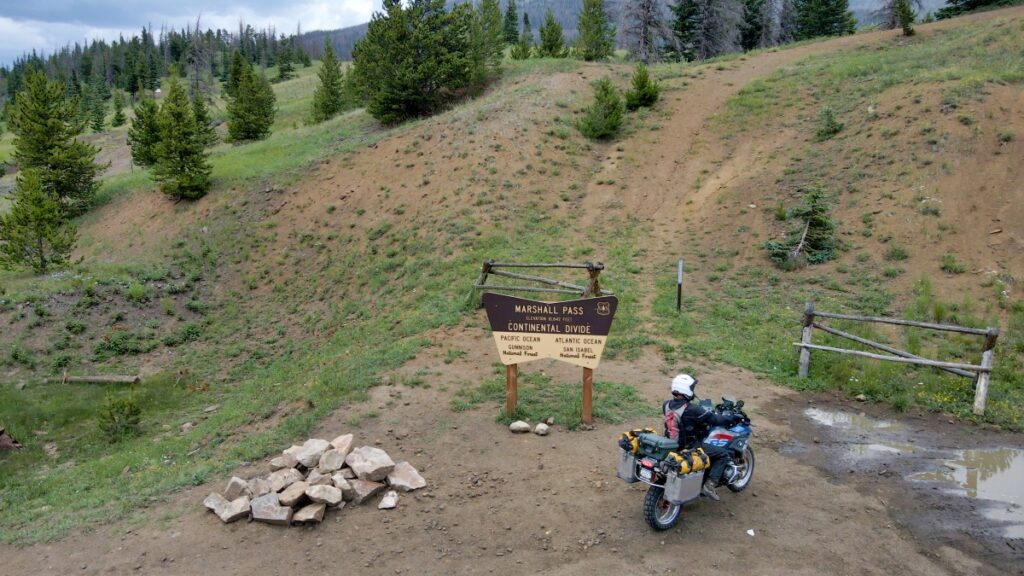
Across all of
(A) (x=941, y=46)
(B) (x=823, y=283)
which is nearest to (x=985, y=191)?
(B) (x=823, y=283)

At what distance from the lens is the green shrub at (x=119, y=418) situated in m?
13.4

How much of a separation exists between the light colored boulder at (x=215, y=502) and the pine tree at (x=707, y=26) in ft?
149

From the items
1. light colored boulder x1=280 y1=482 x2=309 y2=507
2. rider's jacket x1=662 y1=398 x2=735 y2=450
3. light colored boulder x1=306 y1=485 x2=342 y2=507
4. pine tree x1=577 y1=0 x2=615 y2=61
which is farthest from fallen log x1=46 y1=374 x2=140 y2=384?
pine tree x1=577 y1=0 x2=615 y2=61

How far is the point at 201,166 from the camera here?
99.9 ft

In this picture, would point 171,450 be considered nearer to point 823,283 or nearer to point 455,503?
point 455,503

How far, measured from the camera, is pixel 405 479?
829 cm

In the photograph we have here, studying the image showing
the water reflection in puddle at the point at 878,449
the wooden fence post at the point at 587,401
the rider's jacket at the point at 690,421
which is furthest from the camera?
the wooden fence post at the point at 587,401

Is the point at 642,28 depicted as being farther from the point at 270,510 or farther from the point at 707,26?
the point at 270,510

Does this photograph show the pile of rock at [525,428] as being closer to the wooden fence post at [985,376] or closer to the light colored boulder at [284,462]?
the light colored boulder at [284,462]

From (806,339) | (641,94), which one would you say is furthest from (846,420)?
(641,94)

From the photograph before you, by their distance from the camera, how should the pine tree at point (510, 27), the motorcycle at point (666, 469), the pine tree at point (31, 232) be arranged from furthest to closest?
the pine tree at point (510, 27), the pine tree at point (31, 232), the motorcycle at point (666, 469)

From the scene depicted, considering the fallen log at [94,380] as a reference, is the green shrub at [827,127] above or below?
above

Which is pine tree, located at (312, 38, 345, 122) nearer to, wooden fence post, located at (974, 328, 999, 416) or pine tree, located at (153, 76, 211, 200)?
pine tree, located at (153, 76, 211, 200)

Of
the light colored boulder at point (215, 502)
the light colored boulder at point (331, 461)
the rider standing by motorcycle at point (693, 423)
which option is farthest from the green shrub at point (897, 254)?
the light colored boulder at point (215, 502)
